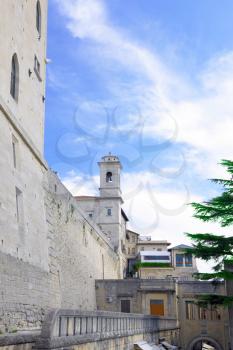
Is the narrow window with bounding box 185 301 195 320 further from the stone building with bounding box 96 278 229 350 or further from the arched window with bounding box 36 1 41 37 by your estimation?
the arched window with bounding box 36 1 41 37

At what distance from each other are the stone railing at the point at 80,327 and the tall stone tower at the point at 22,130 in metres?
2.91

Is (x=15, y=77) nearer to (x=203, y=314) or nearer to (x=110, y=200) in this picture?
(x=203, y=314)

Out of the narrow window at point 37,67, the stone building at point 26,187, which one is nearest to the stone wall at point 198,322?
the stone building at point 26,187

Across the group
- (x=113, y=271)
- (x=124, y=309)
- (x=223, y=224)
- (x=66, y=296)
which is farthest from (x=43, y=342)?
(x=113, y=271)

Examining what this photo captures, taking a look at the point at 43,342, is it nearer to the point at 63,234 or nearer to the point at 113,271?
the point at 63,234

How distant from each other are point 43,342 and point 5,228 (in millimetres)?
4916

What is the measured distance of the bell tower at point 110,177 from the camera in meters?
58.5

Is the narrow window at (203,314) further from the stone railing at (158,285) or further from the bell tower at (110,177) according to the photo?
the bell tower at (110,177)

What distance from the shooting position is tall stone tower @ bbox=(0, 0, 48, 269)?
1330cm

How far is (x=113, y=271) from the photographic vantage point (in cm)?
4784

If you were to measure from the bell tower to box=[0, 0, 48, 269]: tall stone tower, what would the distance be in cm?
3923

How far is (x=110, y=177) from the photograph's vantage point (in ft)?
193

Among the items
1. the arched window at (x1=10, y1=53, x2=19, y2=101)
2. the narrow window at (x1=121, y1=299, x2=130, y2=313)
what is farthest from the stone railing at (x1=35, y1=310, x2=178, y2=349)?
the narrow window at (x1=121, y1=299, x2=130, y2=313)

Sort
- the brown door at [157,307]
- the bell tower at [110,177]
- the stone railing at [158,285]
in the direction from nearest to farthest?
the brown door at [157,307] < the stone railing at [158,285] < the bell tower at [110,177]
